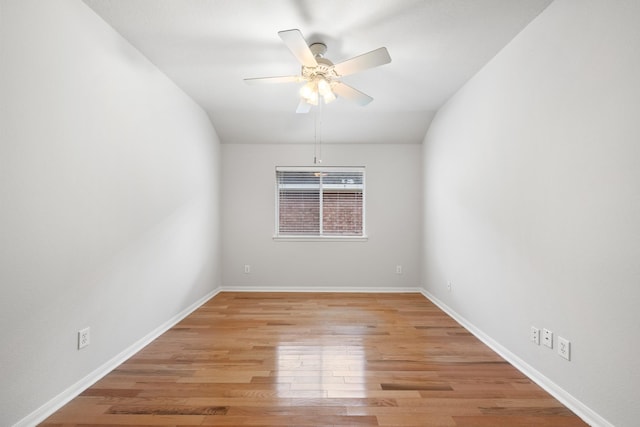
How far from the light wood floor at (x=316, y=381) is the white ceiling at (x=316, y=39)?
8.18 feet

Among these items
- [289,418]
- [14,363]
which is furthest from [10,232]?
[289,418]

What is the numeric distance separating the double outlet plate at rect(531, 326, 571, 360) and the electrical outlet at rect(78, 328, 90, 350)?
300cm

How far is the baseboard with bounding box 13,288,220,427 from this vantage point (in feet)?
5.27

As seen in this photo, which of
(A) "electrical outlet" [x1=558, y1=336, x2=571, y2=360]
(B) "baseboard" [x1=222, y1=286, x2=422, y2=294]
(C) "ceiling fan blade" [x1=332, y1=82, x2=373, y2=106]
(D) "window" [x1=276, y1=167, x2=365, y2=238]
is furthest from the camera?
(D) "window" [x1=276, y1=167, x2=365, y2=238]

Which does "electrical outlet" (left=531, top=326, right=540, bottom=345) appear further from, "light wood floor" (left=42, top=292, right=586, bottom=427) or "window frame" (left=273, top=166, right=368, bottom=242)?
"window frame" (left=273, top=166, right=368, bottom=242)

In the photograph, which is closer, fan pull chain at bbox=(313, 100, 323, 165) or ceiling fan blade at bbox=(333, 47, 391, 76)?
ceiling fan blade at bbox=(333, 47, 391, 76)

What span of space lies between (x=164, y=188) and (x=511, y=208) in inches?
121

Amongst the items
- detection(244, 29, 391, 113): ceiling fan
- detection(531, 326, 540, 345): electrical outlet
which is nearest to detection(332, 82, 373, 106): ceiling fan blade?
detection(244, 29, 391, 113): ceiling fan

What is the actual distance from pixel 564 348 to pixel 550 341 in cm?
11

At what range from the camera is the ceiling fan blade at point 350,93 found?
8.37 feet

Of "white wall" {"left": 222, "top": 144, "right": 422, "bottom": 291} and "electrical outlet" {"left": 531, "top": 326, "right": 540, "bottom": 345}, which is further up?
"white wall" {"left": 222, "top": 144, "right": 422, "bottom": 291}

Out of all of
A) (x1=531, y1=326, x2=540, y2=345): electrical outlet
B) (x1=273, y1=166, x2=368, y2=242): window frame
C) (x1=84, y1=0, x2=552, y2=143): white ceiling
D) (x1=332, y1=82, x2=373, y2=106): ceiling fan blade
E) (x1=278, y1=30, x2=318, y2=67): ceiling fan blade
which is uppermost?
(x1=84, y1=0, x2=552, y2=143): white ceiling

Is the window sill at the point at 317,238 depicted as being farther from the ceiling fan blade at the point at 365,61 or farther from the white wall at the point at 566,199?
the ceiling fan blade at the point at 365,61

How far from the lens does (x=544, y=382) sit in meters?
1.96
